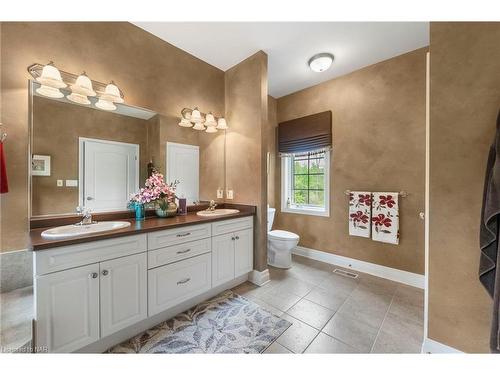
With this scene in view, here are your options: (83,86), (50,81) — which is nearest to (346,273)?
(83,86)

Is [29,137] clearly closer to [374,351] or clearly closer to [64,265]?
[64,265]

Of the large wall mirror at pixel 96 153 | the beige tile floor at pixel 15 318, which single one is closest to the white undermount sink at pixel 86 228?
the large wall mirror at pixel 96 153

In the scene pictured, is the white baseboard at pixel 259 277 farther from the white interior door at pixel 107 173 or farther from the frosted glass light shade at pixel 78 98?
the frosted glass light shade at pixel 78 98

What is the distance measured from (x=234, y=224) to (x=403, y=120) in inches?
90.7

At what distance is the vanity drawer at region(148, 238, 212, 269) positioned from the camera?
56.6 inches

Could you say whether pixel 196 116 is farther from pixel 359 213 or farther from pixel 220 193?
pixel 359 213

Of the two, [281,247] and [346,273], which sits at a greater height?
[281,247]

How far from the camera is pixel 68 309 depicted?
1091 mm

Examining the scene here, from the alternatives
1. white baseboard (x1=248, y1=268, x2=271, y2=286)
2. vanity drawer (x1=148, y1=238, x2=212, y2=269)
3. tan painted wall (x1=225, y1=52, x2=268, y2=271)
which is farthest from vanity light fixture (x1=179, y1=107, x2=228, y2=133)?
white baseboard (x1=248, y1=268, x2=271, y2=286)

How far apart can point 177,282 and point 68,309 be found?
664mm

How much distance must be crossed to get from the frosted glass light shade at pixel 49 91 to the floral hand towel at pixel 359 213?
3168 mm

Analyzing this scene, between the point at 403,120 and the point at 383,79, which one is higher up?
the point at 383,79

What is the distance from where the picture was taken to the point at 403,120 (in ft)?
7.21
